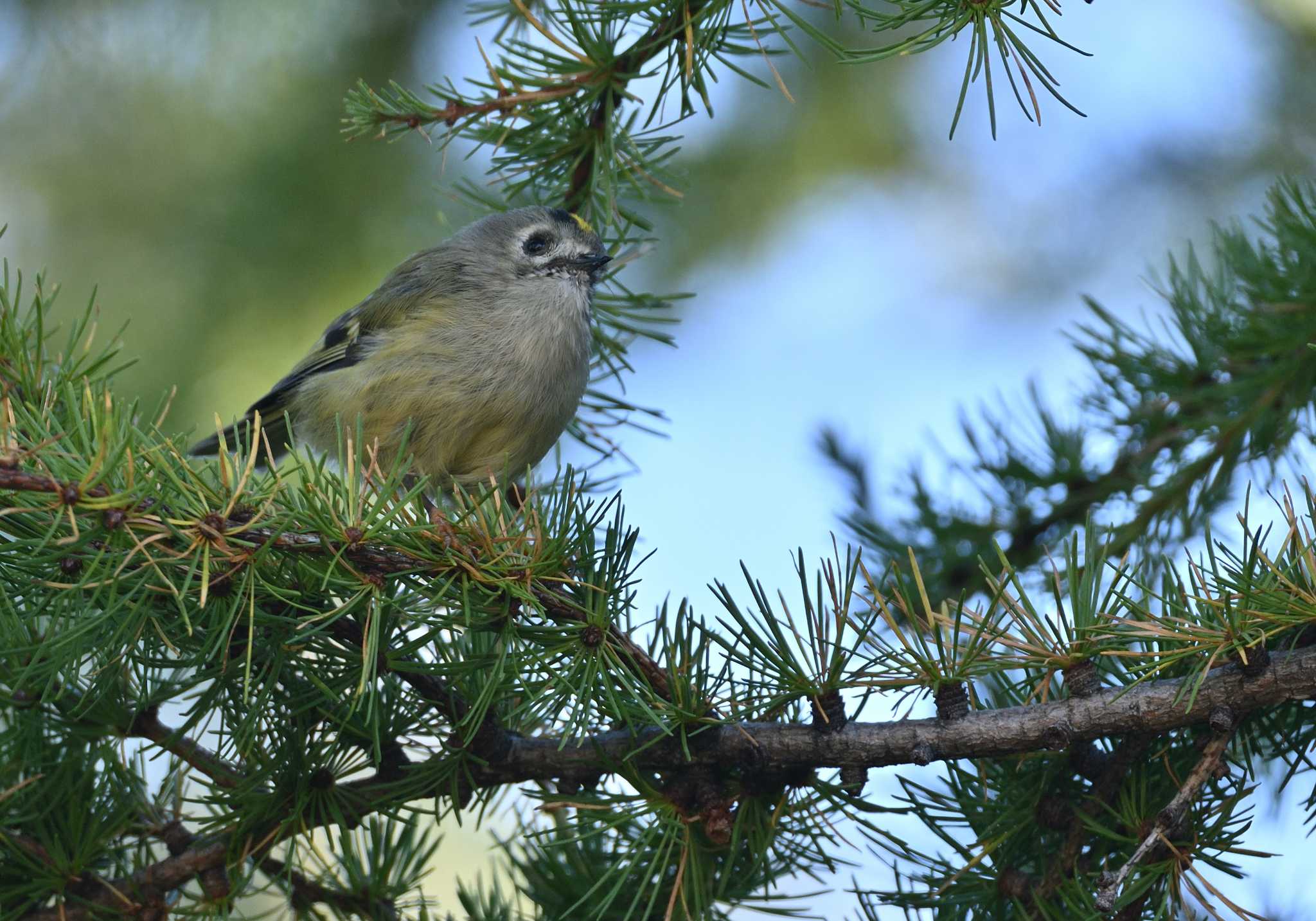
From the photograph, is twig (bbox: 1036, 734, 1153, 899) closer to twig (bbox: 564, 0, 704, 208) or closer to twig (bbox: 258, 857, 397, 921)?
twig (bbox: 258, 857, 397, 921)

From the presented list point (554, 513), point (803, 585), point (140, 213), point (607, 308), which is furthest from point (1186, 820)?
point (140, 213)

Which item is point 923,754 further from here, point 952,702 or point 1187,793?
point 1187,793

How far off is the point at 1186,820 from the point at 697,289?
3.33 metres

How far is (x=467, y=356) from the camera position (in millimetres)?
2447

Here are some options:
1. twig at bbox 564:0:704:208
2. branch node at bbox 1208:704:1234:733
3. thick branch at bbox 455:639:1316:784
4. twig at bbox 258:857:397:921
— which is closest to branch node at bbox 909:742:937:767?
thick branch at bbox 455:639:1316:784

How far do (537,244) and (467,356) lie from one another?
17.8 inches

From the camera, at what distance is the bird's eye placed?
2.75 metres

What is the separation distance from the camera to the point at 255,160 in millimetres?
3314

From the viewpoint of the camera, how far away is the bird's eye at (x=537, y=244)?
9.02ft

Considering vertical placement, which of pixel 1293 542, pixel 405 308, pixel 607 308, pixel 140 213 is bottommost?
pixel 1293 542

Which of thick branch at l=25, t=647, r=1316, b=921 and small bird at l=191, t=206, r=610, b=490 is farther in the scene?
small bird at l=191, t=206, r=610, b=490

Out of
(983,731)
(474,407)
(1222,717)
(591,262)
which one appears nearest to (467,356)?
(474,407)

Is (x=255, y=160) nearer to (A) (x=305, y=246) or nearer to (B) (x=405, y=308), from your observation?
→ (A) (x=305, y=246)

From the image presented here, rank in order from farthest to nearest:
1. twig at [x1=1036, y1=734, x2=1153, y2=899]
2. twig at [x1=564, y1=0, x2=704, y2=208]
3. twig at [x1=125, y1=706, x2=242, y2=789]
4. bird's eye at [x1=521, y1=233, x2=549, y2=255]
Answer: bird's eye at [x1=521, y1=233, x2=549, y2=255] < twig at [x1=564, y1=0, x2=704, y2=208] < twig at [x1=125, y1=706, x2=242, y2=789] < twig at [x1=1036, y1=734, x2=1153, y2=899]
